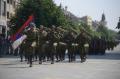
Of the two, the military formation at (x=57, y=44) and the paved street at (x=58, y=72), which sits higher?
the military formation at (x=57, y=44)

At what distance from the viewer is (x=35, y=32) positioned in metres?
19.3

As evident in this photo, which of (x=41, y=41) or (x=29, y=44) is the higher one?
(x=41, y=41)

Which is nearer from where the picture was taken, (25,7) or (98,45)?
(98,45)

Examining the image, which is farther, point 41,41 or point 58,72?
point 41,41

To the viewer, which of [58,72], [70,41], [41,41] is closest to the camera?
[58,72]

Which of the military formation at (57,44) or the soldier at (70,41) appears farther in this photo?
the soldier at (70,41)

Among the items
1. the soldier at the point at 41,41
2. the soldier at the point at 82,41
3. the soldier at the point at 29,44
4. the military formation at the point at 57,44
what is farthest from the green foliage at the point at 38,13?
the soldier at the point at 29,44

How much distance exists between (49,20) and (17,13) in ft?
12.7

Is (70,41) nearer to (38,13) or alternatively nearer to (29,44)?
(29,44)

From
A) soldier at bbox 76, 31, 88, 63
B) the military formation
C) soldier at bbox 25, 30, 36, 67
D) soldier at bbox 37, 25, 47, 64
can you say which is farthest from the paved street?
soldier at bbox 76, 31, 88, 63

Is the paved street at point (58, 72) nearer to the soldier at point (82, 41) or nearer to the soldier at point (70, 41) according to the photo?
the soldier at point (82, 41)

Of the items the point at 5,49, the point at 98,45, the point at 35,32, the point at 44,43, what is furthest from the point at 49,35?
the point at 98,45

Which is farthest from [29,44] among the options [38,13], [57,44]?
[38,13]

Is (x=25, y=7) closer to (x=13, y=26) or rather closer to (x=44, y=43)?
(x=13, y=26)
